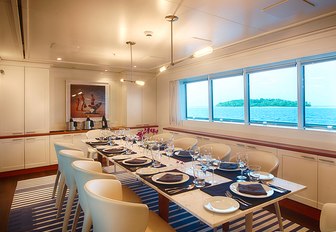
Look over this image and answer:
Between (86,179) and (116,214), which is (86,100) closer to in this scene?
(86,179)

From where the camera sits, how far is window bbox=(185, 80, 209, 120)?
5168 millimetres

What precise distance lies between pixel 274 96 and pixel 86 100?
176 inches

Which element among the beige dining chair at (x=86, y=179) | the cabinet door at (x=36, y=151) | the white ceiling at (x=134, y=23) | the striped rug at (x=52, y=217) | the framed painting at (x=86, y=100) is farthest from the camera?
the framed painting at (x=86, y=100)

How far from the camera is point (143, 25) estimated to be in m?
2.76

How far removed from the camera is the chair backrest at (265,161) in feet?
7.43

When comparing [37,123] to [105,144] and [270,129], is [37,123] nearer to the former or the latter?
[105,144]

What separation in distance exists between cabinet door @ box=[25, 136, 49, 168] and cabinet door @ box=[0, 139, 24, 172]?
0.11 m

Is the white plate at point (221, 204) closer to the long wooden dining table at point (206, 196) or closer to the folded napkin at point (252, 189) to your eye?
the long wooden dining table at point (206, 196)

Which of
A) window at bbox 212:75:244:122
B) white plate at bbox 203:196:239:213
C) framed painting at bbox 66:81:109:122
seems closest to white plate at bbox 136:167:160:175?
white plate at bbox 203:196:239:213

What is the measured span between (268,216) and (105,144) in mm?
2600

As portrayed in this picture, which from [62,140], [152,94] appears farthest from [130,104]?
[62,140]

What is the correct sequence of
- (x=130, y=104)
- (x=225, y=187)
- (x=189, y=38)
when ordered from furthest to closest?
(x=130, y=104), (x=189, y=38), (x=225, y=187)

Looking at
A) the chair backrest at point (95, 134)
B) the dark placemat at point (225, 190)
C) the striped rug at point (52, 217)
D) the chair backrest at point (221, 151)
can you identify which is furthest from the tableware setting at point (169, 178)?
the chair backrest at point (95, 134)

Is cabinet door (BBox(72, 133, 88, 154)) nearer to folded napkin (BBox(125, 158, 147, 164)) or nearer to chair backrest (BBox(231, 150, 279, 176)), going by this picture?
folded napkin (BBox(125, 158, 147, 164))
